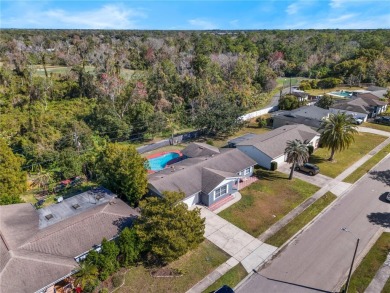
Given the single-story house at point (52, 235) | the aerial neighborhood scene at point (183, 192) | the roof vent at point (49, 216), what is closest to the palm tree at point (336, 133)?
the aerial neighborhood scene at point (183, 192)

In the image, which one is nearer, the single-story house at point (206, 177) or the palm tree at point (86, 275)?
the palm tree at point (86, 275)

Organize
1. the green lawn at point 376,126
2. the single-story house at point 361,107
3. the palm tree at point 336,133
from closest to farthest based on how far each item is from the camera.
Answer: the palm tree at point 336,133, the green lawn at point 376,126, the single-story house at point 361,107

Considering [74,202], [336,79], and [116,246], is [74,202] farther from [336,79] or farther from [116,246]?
[336,79]

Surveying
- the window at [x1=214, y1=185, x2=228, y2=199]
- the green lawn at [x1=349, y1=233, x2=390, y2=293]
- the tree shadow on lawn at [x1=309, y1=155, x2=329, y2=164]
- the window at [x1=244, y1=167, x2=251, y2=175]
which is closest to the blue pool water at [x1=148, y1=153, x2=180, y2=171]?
the window at [x1=244, y1=167, x2=251, y2=175]

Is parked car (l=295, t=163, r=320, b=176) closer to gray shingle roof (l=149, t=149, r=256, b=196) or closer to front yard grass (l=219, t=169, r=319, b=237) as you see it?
front yard grass (l=219, t=169, r=319, b=237)

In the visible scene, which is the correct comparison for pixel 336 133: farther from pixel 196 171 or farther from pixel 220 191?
pixel 196 171

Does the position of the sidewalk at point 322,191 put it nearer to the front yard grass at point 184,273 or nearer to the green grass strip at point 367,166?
the green grass strip at point 367,166
